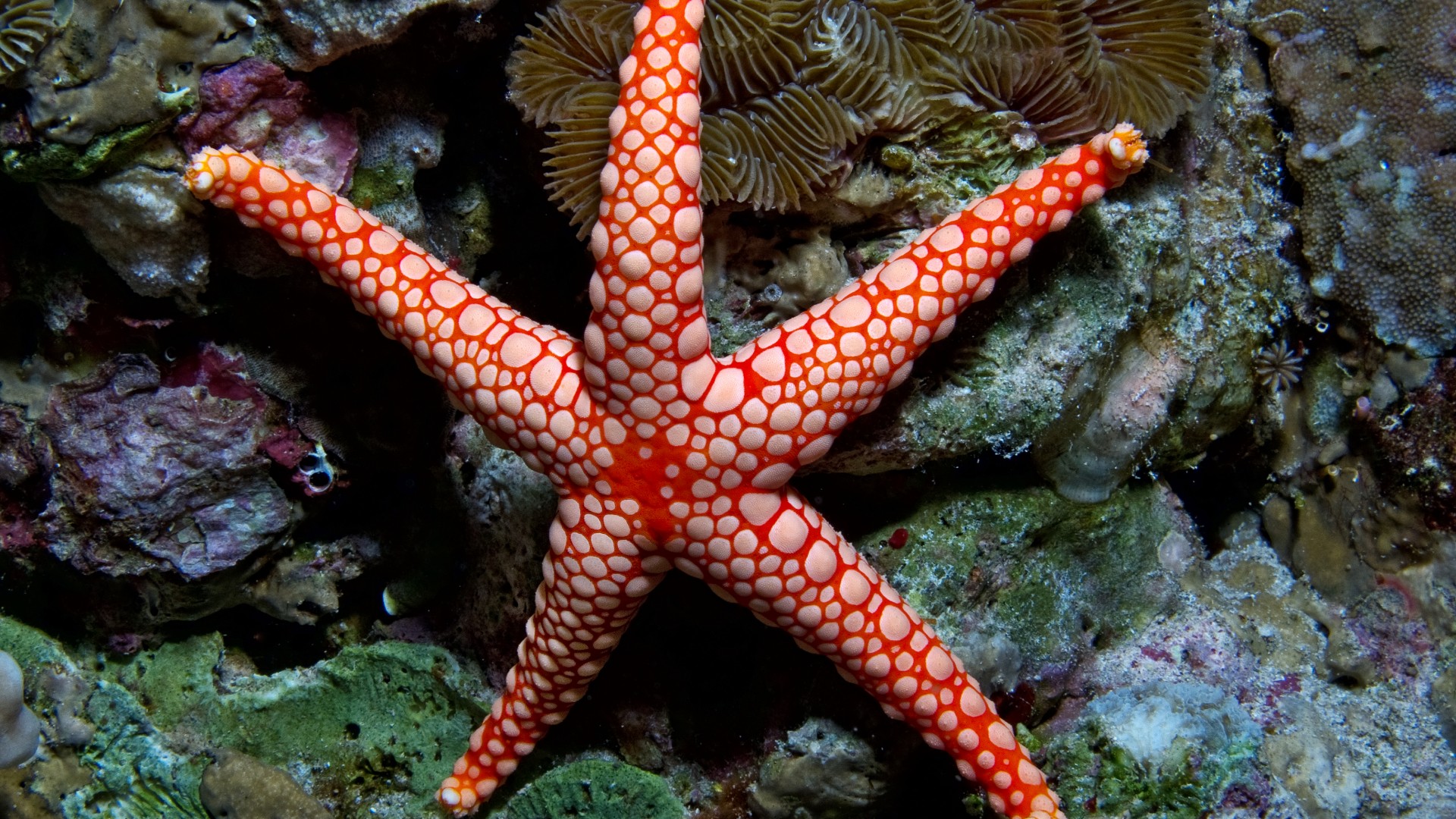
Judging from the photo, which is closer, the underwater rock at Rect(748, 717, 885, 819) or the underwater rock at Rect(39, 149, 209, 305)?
the underwater rock at Rect(39, 149, 209, 305)

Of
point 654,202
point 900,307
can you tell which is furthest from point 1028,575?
point 654,202

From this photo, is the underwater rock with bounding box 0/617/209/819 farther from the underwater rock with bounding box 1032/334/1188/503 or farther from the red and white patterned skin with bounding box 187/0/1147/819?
the underwater rock with bounding box 1032/334/1188/503

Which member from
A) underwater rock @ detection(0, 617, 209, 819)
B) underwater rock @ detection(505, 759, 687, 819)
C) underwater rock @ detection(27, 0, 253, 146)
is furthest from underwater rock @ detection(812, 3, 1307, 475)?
underwater rock @ detection(0, 617, 209, 819)

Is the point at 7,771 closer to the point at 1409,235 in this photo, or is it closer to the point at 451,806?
the point at 451,806

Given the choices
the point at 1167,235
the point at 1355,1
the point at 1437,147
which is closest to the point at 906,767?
the point at 1167,235

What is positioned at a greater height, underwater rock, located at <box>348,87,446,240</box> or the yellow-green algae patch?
underwater rock, located at <box>348,87,446,240</box>
